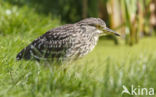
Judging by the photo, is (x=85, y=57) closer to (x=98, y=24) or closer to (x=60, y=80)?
(x=98, y=24)

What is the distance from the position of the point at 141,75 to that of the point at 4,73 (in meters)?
1.34

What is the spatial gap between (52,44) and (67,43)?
0.16 meters

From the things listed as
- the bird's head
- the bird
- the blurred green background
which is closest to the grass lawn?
the blurred green background

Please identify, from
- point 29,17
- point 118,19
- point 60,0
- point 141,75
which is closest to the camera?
point 141,75

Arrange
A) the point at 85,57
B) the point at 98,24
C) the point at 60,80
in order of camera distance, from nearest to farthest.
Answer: the point at 60,80 < the point at 98,24 < the point at 85,57

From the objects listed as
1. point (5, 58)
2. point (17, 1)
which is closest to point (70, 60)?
point (5, 58)

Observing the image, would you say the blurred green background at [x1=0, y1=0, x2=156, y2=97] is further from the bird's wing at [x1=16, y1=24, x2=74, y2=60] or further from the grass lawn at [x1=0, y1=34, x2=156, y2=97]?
the bird's wing at [x1=16, y1=24, x2=74, y2=60]

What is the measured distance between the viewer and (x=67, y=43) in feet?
12.1

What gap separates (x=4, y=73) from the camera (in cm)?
320

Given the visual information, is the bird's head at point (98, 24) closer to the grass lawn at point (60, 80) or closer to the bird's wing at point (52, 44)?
the bird's wing at point (52, 44)

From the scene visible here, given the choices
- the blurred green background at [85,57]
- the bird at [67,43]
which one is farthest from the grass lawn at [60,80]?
the bird at [67,43]

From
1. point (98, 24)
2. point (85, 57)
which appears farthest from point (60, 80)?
point (85, 57)

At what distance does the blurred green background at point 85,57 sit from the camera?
3.06 meters

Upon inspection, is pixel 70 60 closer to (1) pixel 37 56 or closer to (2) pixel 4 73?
(1) pixel 37 56
